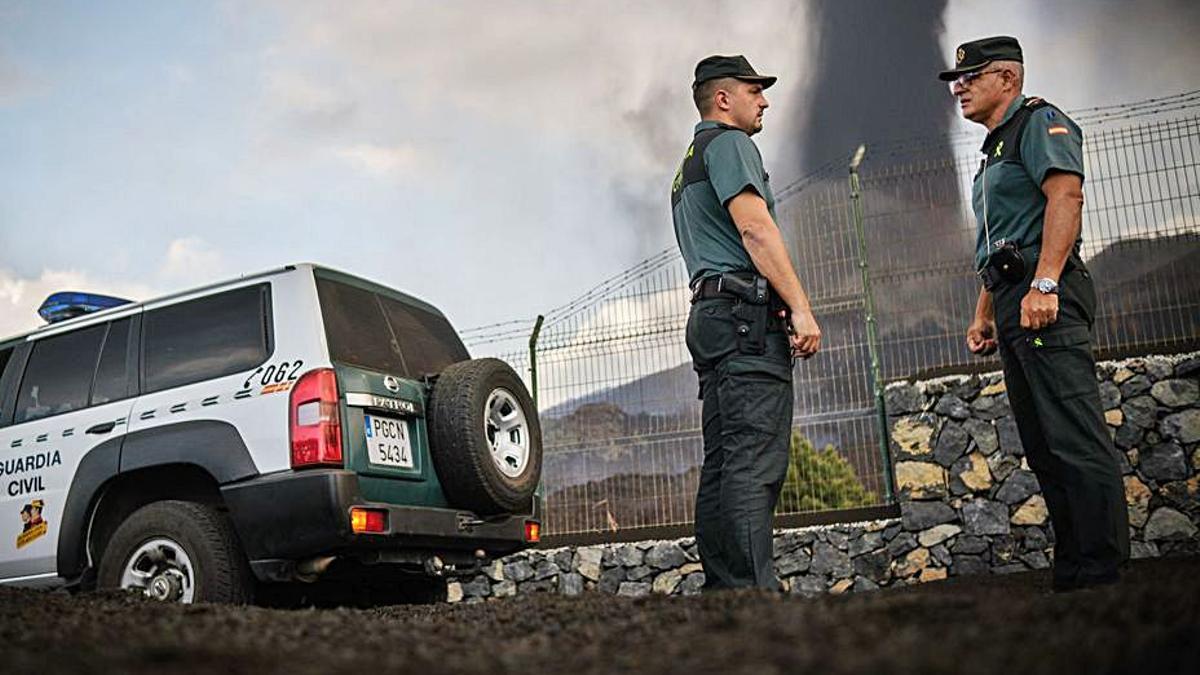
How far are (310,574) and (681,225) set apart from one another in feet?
7.60

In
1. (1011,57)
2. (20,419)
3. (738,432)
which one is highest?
(1011,57)

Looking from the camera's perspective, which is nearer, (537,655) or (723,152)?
(537,655)

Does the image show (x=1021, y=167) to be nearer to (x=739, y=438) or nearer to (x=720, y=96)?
(x=720, y=96)

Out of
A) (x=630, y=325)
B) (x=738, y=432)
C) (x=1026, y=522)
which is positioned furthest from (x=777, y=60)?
(x=738, y=432)

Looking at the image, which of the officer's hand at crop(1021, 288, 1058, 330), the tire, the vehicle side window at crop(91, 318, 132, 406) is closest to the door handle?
the vehicle side window at crop(91, 318, 132, 406)

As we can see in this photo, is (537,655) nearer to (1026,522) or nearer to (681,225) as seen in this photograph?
(681,225)

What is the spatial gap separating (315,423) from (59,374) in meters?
2.15

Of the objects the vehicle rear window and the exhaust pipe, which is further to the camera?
the vehicle rear window

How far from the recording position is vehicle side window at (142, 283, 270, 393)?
530 cm

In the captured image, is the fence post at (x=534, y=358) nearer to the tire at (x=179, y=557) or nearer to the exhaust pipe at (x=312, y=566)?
the tire at (x=179, y=557)

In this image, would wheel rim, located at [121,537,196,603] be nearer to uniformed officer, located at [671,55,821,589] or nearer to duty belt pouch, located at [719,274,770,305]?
uniformed officer, located at [671,55,821,589]

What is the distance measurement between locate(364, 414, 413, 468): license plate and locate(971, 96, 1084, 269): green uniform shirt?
2807 mm

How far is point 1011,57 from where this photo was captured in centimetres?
485

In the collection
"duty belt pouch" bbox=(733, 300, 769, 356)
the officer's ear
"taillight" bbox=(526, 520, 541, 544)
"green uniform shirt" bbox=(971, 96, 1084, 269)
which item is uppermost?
the officer's ear
